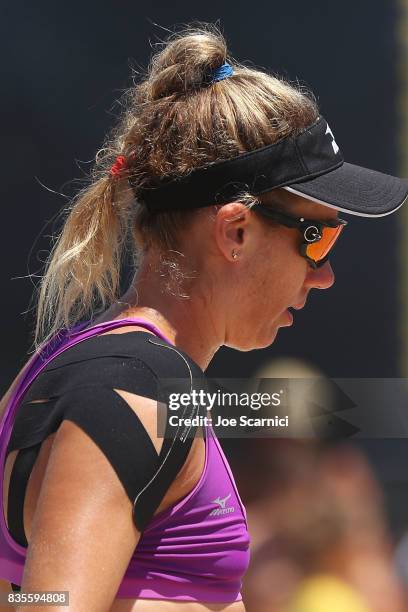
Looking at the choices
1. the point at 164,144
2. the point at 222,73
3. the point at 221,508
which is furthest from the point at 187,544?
the point at 222,73

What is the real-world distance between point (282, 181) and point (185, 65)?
22 centimetres

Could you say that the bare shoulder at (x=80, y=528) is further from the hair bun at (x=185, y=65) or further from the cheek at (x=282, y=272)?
the hair bun at (x=185, y=65)

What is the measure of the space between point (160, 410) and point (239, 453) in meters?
1.52

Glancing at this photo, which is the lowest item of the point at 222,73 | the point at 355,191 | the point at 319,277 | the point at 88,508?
the point at 88,508

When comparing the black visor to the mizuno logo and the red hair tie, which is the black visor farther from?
the mizuno logo

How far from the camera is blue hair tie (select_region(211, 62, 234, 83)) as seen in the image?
1.20 m

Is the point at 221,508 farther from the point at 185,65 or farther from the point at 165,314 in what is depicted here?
the point at 185,65

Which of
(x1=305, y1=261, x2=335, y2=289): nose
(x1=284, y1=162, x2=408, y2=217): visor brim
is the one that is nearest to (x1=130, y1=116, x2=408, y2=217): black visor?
(x1=284, y1=162, x2=408, y2=217): visor brim

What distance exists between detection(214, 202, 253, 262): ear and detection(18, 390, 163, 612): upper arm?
0.32 m

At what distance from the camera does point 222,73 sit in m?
1.21

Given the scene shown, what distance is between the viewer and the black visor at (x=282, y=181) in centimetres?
114

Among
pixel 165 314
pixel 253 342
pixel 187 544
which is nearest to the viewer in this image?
pixel 187 544

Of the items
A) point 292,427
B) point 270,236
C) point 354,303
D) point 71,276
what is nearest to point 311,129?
point 270,236

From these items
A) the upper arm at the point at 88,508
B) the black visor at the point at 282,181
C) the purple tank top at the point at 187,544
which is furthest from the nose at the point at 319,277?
the upper arm at the point at 88,508
